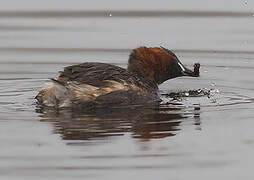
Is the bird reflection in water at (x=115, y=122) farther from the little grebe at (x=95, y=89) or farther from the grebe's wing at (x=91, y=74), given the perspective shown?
the grebe's wing at (x=91, y=74)

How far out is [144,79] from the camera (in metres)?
11.9

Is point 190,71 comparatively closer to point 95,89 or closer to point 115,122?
point 95,89

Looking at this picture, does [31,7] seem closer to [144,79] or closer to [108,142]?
[144,79]

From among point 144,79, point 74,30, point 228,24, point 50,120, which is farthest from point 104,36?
point 50,120

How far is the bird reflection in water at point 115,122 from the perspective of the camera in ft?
32.5

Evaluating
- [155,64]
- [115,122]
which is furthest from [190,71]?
[115,122]

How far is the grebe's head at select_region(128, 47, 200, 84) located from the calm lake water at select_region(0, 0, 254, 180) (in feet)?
0.98

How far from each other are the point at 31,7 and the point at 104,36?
7.02ft

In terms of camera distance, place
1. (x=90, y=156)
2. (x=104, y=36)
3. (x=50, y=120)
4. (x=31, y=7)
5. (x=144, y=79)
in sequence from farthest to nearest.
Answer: (x=31, y=7), (x=104, y=36), (x=144, y=79), (x=50, y=120), (x=90, y=156)

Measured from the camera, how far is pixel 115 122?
410 inches

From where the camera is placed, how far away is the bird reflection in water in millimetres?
9898

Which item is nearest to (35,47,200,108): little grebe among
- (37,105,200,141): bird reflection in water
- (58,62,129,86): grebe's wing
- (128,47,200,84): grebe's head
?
(58,62,129,86): grebe's wing

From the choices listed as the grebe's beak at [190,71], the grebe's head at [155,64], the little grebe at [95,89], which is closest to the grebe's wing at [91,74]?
the little grebe at [95,89]

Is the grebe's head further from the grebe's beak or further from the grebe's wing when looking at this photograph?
the grebe's wing
